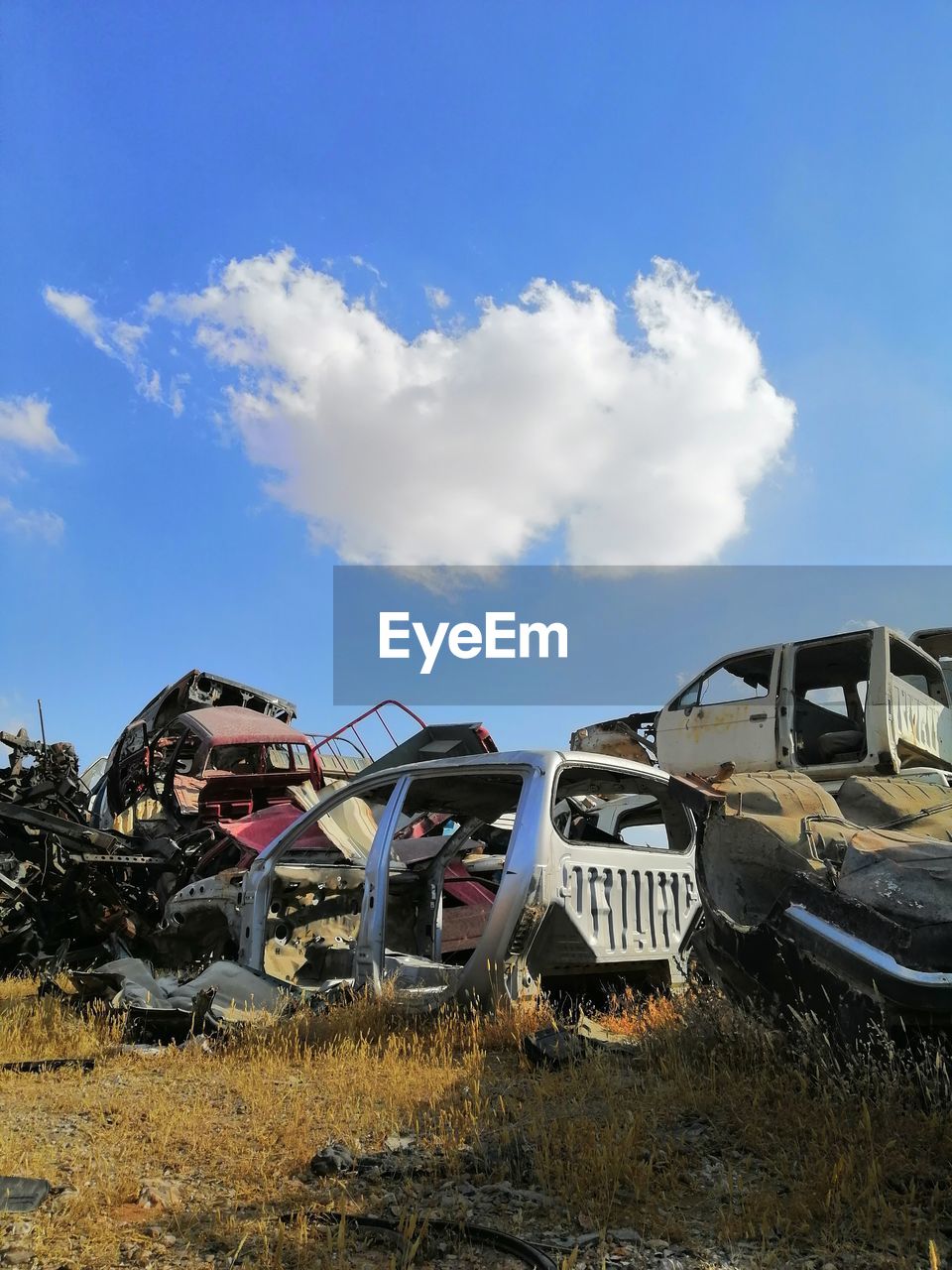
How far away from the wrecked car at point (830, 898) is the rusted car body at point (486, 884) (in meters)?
0.89

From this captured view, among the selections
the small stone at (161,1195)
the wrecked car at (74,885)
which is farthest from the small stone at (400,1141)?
the wrecked car at (74,885)

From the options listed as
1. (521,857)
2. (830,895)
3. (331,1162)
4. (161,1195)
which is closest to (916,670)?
(521,857)

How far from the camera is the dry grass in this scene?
8.75 feet

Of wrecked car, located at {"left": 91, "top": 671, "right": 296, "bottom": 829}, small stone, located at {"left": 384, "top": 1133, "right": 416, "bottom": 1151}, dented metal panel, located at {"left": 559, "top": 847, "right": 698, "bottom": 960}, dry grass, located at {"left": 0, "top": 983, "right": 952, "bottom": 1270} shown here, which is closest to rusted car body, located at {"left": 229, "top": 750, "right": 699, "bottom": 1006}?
dented metal panel, located at {"left": 559, "top": 847, "right": 698, "bottom": 960}

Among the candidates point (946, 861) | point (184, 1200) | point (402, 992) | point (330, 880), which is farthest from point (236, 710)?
point (946, 861)

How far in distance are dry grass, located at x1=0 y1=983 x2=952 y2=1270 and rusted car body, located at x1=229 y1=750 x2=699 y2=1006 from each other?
1.40 feet

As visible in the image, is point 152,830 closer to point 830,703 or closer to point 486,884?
point 486,884

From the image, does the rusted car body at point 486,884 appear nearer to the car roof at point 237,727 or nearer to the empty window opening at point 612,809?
the empty window opening at point 612,809

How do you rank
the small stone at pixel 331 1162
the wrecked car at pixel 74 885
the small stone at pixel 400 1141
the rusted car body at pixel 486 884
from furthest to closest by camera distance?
the wrecked car at pixel 74 885, the rusted car body at pixel 486 884, the small stone at pixel 400 1141, the small stone at pixel 331 1162

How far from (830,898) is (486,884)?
4067 mm

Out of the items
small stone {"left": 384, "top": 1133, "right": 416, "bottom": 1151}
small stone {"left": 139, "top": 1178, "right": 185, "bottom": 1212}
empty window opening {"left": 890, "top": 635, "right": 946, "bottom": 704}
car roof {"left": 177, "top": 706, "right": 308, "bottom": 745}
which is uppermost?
empty window opening {"left": 890, "top": 635, "right": 946, "bottom": 704}

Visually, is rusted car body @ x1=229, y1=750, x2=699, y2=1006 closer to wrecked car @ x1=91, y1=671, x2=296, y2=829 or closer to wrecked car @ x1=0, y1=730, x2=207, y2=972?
wrecked car @ x1=0, y1=730, x2=207, y2=972

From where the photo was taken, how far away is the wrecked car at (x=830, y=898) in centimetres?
296

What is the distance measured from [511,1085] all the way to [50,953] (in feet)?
17.1
